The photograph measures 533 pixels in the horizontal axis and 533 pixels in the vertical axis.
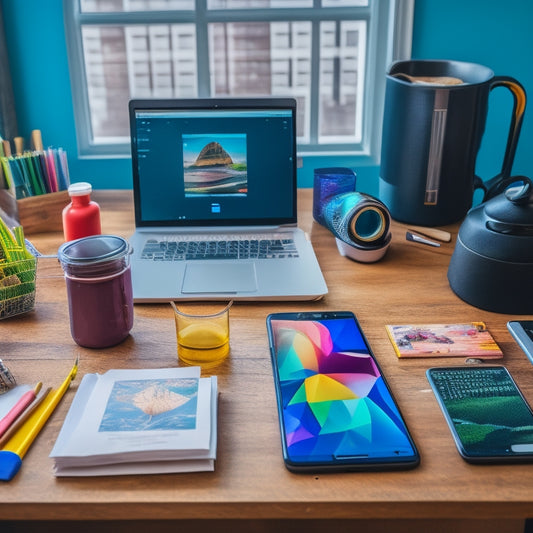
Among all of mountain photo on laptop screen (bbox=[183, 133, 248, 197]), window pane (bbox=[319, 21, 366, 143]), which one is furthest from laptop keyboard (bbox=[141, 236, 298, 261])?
window pane (bbox=[319, 21, 366, 143])

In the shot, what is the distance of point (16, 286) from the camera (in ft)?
3.35

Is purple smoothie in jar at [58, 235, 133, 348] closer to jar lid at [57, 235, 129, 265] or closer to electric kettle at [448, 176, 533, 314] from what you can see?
jar lid at [57, 235, 129, 265]

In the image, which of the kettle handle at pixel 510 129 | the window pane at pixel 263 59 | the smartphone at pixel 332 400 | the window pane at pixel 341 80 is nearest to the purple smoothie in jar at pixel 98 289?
the smartphone at pixel 332 400

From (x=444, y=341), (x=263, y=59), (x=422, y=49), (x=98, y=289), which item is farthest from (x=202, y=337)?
(x=263, y=59)

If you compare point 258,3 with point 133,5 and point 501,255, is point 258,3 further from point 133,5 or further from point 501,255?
point 501,255

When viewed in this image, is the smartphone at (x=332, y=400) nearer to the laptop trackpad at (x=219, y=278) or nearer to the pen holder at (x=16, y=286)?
the laptop trackpad at (x=219, y=278)

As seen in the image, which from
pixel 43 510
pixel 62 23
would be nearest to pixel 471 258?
pixel 43 510

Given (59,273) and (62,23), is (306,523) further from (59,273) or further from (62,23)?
(62,23)

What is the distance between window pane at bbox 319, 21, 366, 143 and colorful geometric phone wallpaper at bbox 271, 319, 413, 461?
1.37 metres

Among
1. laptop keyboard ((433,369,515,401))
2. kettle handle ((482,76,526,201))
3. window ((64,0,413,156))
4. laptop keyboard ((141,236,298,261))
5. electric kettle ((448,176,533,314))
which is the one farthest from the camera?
window ((64,0,413,156))

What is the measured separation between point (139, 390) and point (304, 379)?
8.9 inches

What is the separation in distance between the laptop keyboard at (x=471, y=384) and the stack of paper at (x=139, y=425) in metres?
0.32

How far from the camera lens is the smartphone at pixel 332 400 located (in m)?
0.71

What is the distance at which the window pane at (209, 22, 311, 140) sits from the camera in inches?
83.1
